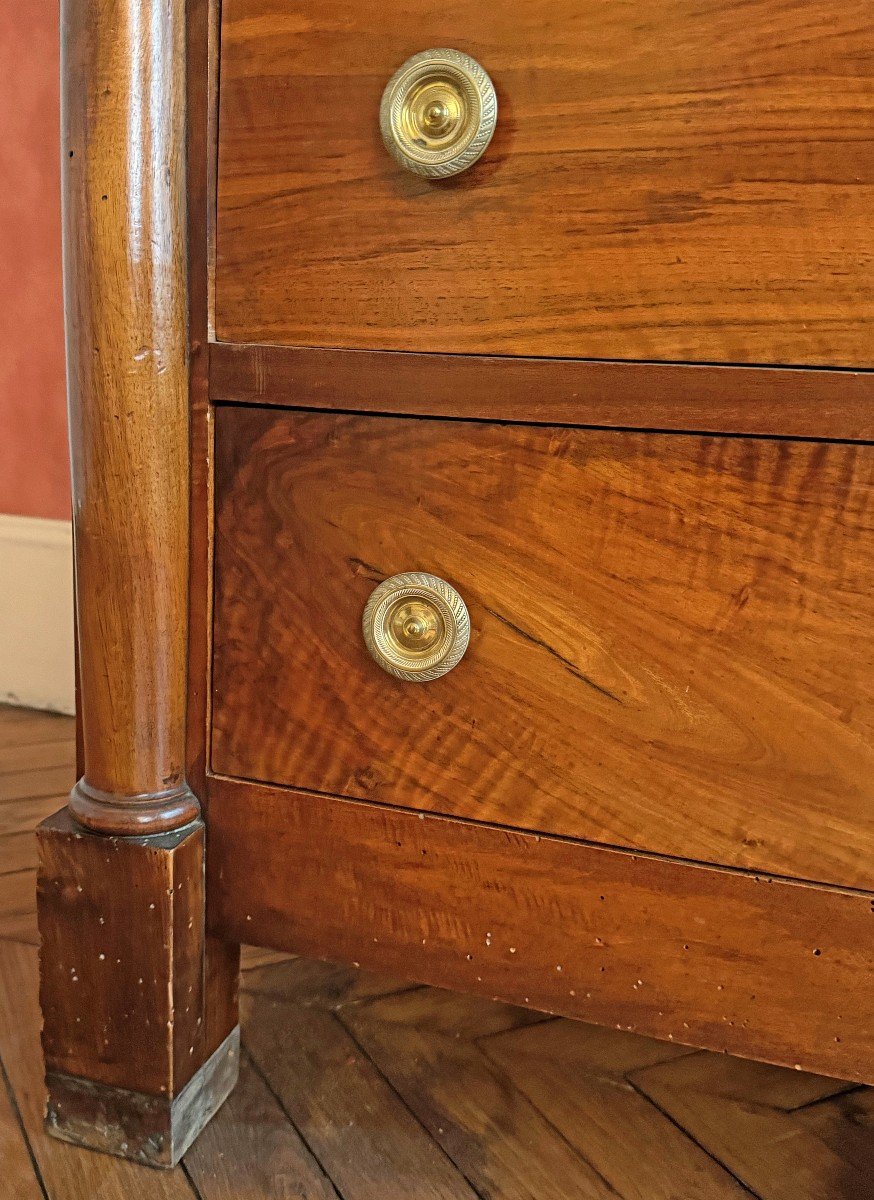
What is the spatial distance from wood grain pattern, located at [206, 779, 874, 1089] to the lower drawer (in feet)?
0.05

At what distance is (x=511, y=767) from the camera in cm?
56

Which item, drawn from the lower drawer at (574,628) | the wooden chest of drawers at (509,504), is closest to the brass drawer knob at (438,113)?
the wooden chest of drawers at (509,504)

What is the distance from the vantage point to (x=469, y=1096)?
70 cm

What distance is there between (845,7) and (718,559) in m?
0.23

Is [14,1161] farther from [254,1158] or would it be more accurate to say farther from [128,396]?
[128,396]

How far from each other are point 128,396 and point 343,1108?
1.45ft

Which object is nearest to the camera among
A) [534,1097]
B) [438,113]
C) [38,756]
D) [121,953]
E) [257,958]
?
[438,113]

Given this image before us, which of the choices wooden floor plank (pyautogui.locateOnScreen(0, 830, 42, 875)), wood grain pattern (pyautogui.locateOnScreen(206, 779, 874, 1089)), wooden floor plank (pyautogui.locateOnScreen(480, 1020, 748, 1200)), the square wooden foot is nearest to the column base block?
the square wooden foot

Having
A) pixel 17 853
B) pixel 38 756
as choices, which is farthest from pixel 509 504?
pixel 38 756

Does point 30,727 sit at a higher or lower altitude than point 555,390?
lower

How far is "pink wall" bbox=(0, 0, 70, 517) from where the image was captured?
118cm

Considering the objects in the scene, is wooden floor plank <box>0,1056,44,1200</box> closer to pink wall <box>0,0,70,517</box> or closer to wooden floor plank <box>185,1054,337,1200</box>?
wooden floor plank <box>185,1054,337,1200</box>

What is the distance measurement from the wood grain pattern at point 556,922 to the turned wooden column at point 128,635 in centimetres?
4

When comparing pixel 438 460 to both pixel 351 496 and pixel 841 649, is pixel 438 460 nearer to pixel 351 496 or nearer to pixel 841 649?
pixel 351 496
